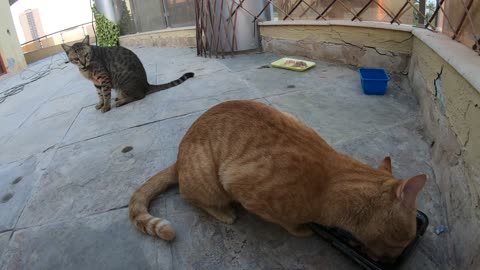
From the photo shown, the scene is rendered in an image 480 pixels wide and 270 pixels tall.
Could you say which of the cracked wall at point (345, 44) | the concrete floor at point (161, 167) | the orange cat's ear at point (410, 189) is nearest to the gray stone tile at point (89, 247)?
the concrete floor at point (161, 167)

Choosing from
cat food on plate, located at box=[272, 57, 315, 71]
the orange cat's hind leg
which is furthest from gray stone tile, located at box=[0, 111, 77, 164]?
cat food on plate, located at box=[272, 57, 315, 71]

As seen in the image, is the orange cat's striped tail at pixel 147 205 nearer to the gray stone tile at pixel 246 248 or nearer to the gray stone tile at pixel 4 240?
the gray stone tile at pixel 246 248

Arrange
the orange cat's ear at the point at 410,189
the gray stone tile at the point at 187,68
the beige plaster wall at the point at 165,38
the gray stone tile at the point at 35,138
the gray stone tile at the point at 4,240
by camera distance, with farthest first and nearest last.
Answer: the beige plaster wall at the point at 165,38 → the gray stone tile at the point at 187,68 → the gray stone tile at the point at 35,138 → the gray stone tile at the point at 4,240 → the orange cat's ear at the point at 410,189

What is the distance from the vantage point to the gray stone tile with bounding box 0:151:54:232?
258cm

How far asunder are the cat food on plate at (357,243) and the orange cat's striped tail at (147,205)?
35.8 inches

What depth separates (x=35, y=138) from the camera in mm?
4145

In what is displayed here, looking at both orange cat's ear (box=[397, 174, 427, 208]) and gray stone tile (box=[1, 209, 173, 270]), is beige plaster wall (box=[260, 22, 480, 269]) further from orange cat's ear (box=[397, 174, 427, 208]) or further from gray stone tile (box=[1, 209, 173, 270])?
gray stone tile (box=[1, 209, 173, 270])

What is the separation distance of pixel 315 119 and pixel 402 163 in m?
1.02

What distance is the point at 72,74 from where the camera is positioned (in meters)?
8.12

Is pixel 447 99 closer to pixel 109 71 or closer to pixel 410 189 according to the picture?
pixel 410 189

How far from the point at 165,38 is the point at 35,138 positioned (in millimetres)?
6249

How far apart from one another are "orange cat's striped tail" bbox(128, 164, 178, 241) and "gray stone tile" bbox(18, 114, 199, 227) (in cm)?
28

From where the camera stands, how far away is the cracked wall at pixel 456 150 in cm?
158

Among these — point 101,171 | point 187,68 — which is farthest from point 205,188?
point 187,68
